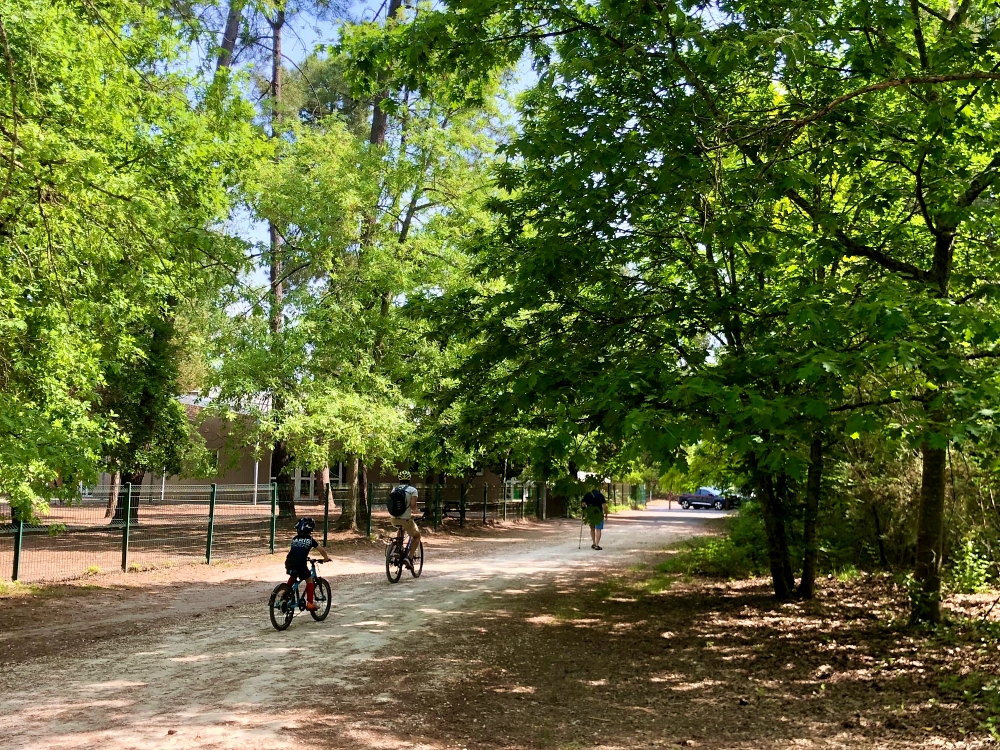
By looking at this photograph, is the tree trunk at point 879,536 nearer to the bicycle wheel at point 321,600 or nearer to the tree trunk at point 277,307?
the bicycle wheel at point 321,600

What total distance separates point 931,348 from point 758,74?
3.75 metres

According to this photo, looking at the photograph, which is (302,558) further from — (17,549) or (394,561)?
(17,549)

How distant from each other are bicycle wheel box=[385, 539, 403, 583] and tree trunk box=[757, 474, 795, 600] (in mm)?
5915

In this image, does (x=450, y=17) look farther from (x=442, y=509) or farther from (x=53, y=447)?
(x=442, y=509)

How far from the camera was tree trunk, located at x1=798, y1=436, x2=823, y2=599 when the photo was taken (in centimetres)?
1069

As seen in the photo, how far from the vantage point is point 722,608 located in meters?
11.4

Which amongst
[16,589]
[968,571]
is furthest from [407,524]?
[968,571]

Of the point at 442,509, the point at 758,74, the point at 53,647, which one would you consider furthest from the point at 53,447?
the point at 442,509

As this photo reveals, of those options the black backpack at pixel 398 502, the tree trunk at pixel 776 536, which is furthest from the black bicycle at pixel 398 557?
the tree trunk at pixel 776 536

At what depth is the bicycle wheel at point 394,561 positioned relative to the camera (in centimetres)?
1325

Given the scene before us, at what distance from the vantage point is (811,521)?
11227 mm

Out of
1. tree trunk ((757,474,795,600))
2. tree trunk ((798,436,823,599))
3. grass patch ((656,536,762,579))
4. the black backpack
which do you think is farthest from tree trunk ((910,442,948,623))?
the black backpack

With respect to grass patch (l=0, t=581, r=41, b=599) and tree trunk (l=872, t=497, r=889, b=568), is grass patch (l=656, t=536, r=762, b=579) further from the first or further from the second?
grass patch (l=0, t=581, r=41, b=599)

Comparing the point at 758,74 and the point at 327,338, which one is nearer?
the point at 758,74
